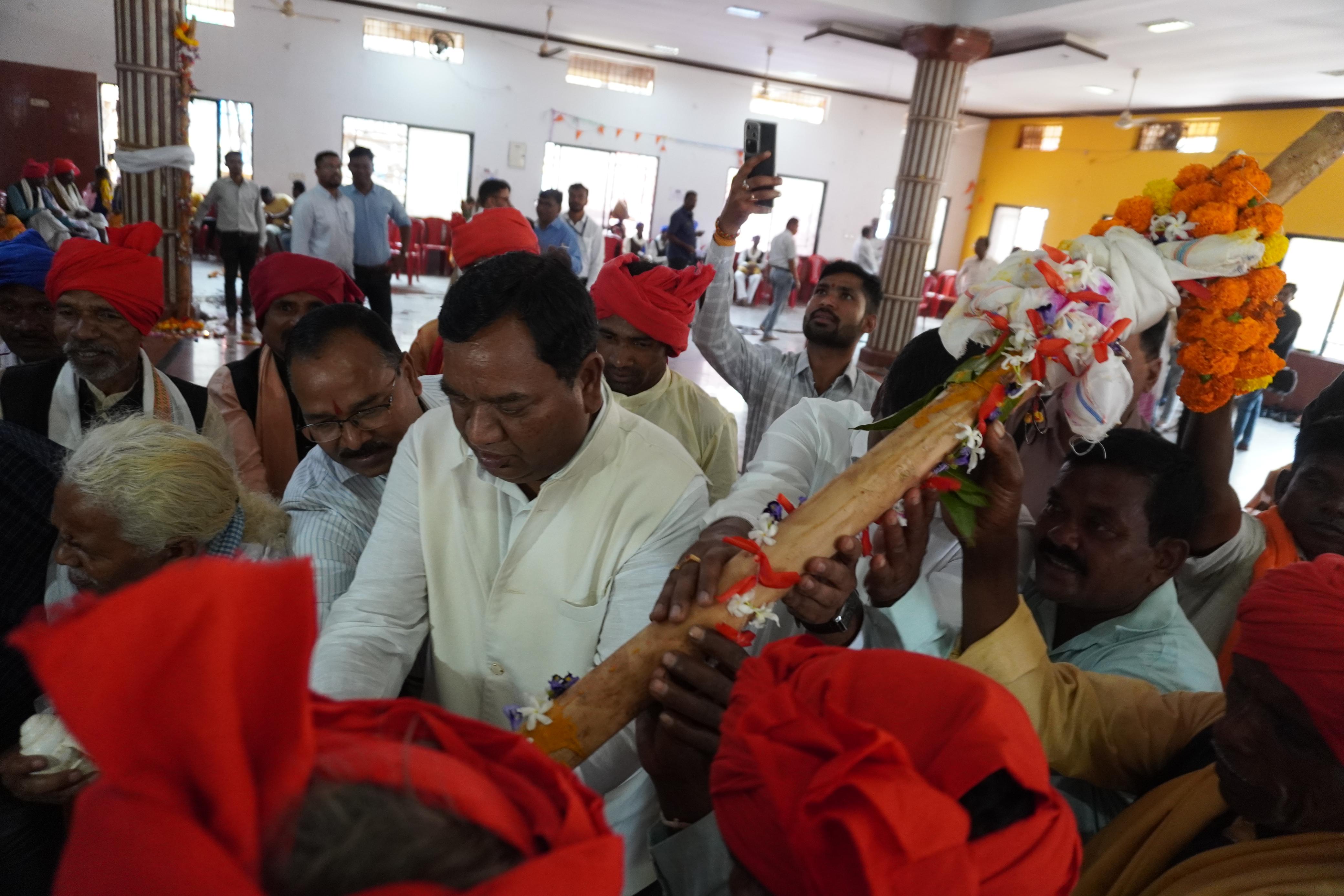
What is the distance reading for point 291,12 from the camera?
1365 cm

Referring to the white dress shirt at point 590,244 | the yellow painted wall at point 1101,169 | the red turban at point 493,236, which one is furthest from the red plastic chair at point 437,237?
the yellow painted wall at point 1101,169

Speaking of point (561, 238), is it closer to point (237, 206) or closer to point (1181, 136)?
point (237, 206)

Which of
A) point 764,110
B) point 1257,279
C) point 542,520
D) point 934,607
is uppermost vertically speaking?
point 764,110

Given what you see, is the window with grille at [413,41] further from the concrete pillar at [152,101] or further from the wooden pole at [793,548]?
the wooden pole at [793,548]

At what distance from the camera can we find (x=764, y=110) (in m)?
18.0

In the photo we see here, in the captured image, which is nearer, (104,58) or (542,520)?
(542,520)

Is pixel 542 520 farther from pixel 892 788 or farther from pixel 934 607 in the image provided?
pixel 892 788

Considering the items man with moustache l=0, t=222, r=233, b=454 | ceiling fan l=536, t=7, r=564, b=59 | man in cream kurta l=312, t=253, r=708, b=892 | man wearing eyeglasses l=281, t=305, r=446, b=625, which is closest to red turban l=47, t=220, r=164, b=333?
man with moustache l=0, t=222, r=233, b=454

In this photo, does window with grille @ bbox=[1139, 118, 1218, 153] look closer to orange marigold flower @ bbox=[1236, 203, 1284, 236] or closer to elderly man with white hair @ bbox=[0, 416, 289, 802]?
orange marigold flower @ bbox=[1236, 203, 1284, 236]

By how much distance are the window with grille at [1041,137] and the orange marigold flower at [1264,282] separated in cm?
1914

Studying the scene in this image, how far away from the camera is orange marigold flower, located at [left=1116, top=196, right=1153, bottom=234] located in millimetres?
1658

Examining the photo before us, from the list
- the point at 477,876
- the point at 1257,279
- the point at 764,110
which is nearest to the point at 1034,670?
the point at 1257,279

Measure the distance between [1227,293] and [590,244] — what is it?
937 cm

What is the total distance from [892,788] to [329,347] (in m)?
1.78
